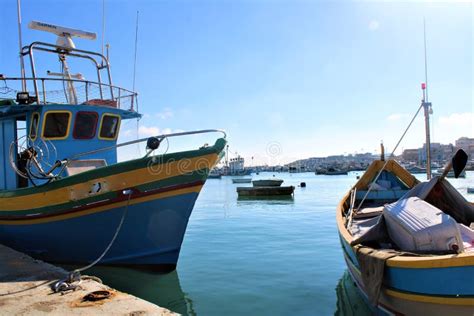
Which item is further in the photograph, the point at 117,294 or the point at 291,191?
the point at 291,191

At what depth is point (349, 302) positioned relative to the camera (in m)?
6.93

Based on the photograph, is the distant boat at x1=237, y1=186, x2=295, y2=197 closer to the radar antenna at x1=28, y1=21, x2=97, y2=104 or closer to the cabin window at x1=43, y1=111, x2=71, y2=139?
the radar antenna at x1=28, y1=21, x2=97, y2=104

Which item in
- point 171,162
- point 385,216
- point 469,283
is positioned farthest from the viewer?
point 171,162

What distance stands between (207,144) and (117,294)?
3623mm

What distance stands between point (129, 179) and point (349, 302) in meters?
4.47

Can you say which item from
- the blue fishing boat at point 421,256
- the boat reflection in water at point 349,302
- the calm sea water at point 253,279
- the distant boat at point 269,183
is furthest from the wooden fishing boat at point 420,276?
the distant boat at point 269,183

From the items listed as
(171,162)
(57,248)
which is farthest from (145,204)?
(57,248)

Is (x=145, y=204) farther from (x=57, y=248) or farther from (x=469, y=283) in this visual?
(x=469, y=283)

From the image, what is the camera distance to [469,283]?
13.1ft

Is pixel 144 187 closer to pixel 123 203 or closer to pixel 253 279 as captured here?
pixel 123 203

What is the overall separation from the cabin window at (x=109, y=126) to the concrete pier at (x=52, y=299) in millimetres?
4225

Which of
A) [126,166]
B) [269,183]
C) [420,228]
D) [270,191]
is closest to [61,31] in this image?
[126,166]

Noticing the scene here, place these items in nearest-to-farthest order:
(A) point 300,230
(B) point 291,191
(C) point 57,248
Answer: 1. (C) point 57,248
2. (A) point 300,230
3. (B) point 291,191

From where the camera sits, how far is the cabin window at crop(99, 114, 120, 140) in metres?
9.75
